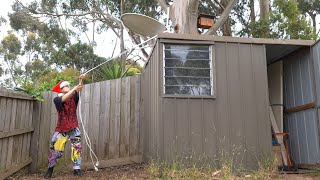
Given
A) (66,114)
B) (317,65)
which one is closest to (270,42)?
(317,65)

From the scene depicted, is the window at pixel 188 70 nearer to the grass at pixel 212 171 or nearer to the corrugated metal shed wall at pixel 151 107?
the corrugated metal shed wall at pixel 151 107

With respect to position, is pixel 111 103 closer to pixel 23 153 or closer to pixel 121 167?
pixel 121 167

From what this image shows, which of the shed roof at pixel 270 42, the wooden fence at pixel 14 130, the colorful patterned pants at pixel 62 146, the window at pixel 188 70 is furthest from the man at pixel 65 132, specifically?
the shed roof at pixel 270 42

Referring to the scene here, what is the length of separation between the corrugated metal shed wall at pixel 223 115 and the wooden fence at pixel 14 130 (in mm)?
2234

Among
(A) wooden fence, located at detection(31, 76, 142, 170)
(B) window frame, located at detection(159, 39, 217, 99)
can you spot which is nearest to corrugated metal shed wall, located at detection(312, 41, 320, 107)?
(B) window frame, located at detection(159, 39, 217, 99)

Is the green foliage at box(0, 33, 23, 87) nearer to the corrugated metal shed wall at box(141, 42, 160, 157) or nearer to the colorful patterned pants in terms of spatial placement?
the corrugated metal shed wall at box(141, 42, 160, 157)

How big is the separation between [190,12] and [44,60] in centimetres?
1978

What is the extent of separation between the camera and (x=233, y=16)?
53.4ft

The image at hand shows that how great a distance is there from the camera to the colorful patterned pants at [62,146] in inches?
197

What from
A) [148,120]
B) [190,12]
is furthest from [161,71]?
[190,12]

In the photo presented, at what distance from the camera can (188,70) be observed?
5254 millimetres

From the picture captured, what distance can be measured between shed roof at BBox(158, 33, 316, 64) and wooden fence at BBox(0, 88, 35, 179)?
2.58 m

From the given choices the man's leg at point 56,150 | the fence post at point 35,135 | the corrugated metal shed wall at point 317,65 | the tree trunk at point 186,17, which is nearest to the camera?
the man's leg at point 56,150

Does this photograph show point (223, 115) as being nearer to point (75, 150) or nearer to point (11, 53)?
point (75, 150)
